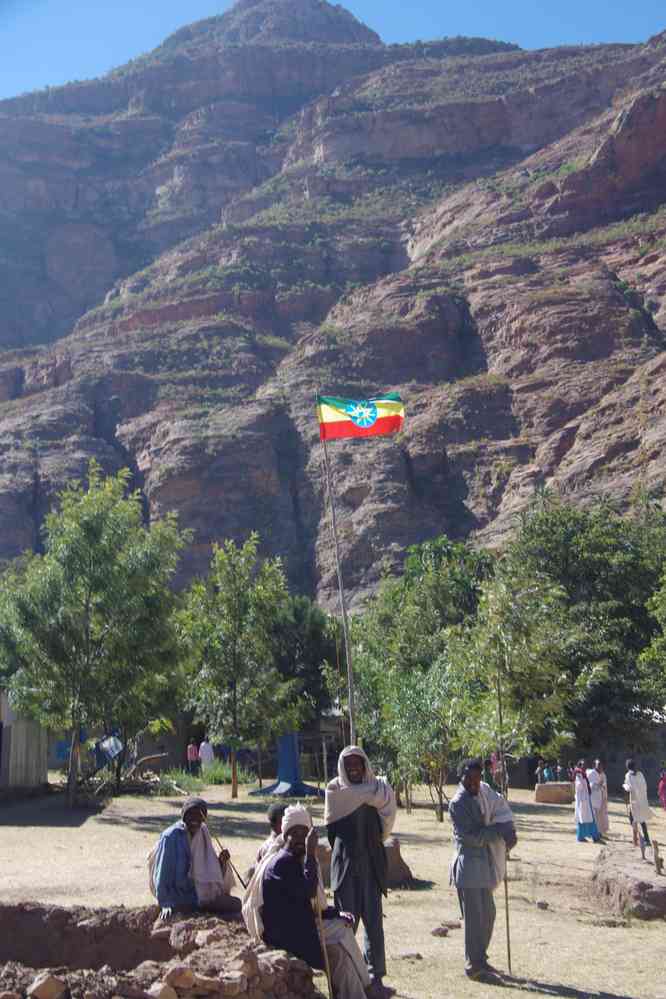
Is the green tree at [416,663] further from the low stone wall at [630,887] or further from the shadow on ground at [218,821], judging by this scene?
the low stone wall at [630,887]

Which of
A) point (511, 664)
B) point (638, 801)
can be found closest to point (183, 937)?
point (511, 664)

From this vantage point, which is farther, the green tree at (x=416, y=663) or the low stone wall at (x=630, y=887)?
the green tree at (x=416, y=663)

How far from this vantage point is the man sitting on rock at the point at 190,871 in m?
8.16

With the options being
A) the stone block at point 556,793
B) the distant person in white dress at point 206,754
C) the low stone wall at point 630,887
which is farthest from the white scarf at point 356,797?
the distant person in white dress at point 206,754

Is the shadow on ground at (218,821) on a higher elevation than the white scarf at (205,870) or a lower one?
lower

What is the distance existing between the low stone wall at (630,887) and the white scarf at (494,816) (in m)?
3.60

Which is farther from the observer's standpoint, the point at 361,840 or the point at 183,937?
the point at 361,840

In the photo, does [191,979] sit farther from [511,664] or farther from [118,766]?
[118,766]

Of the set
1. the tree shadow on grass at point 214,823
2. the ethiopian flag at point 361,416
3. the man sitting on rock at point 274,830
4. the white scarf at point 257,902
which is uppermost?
the ethiopian flag at point 361,416

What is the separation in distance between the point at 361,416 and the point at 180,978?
50.7 ft

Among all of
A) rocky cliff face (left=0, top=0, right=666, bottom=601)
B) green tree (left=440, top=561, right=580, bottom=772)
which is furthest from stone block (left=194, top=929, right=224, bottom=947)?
rocky cliff face (left=0, top=0, right=666, bottom=601)

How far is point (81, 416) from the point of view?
87625 millimetres

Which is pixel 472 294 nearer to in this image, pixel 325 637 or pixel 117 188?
pixel 325 637

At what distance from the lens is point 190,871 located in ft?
27.1
